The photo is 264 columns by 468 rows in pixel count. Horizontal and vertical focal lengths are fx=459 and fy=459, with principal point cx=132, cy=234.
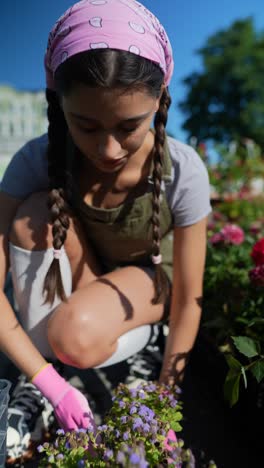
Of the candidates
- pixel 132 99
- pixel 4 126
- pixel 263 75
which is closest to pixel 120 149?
pixel 132 99

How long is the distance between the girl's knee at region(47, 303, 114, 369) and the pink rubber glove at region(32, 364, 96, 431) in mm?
89

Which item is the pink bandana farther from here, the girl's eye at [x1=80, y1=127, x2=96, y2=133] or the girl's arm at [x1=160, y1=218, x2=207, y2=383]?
the girl's arm at [x1=160, y1=218, x2=207, y2=383]

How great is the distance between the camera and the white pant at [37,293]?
1459mm

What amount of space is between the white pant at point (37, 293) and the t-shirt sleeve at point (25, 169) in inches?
7.4

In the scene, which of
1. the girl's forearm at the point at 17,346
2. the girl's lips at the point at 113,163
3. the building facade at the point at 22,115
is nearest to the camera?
the girl's lips at the point at 113,163

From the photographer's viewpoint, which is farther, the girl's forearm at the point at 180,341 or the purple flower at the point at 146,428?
the girl's forearm at the point at 180,341

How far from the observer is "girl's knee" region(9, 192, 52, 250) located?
4.75ft

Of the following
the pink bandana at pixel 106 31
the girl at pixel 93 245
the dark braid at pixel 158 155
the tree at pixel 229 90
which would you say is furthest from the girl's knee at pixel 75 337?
the tree at pixel 229 90

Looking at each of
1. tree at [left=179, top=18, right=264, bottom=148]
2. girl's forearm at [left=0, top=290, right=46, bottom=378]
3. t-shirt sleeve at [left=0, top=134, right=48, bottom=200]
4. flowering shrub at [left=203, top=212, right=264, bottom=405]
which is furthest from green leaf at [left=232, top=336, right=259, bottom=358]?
tree at [left=179, top=18, right=264, bottom=148]

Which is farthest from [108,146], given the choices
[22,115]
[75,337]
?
[22,115]

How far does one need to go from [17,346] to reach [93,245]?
488mm

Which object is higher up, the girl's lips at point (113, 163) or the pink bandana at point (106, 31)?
the pink bandana at point (106, 31)

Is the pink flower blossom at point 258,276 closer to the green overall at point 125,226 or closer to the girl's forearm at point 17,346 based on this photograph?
the green overall at point 125,226

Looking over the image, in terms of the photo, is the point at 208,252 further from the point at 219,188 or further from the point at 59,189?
the point at 219,188
